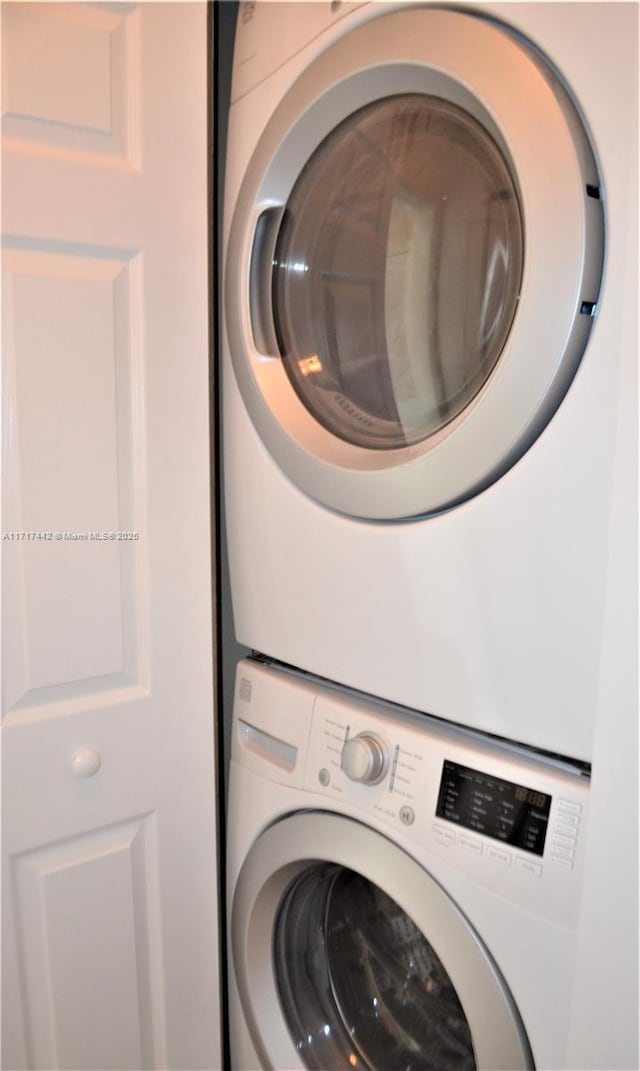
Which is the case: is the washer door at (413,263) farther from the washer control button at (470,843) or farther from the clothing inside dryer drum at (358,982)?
the clothing inside dryer drum at (358,982)

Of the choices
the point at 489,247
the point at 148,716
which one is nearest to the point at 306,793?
the point at 148,716

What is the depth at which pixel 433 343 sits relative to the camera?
0.81m

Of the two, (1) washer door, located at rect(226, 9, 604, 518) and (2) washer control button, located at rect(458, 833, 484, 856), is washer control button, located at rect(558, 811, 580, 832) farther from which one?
(1) washer door, located at rect(226, 9, 604, 518)

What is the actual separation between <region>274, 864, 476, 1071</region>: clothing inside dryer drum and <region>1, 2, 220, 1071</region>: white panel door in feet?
0.57

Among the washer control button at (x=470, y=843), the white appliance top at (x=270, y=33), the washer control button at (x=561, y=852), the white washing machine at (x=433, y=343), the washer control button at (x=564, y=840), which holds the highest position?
the white appliance top at (x=270, y=33)

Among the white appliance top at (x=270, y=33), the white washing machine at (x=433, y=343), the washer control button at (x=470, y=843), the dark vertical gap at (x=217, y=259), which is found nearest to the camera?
the white washing machine at (x=433, y=343)

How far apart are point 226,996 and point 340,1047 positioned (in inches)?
9.2

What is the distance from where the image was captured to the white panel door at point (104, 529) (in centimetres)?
87

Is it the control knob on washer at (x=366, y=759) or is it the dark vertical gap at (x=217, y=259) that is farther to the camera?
the dark vertical gap at (x=217, y=259)

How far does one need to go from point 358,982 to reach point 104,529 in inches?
29.4

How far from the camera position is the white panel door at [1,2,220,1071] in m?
0.87

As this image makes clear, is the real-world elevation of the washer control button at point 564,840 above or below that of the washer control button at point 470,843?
above

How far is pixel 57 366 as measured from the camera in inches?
35.2

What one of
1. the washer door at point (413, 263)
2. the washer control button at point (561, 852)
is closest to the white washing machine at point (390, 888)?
the washer control button at point (561, 852)
